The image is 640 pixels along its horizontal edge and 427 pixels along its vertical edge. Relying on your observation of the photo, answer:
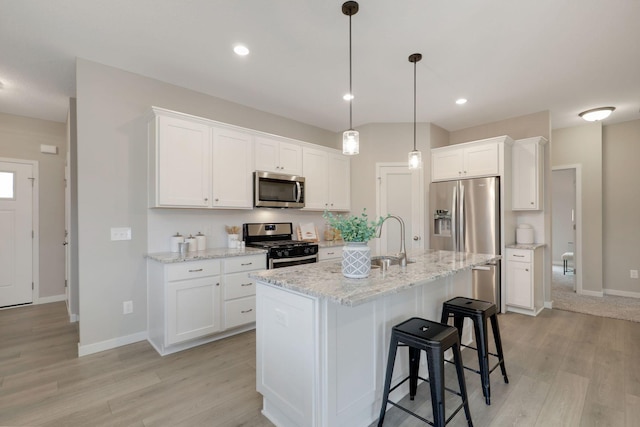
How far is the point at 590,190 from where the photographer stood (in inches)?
192

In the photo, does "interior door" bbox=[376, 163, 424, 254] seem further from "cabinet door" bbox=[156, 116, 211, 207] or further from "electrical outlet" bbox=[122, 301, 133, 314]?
"electrical outlet" bbox=[122, 301, 133, 314]

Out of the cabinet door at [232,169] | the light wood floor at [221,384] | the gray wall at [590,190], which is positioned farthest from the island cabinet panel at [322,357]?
the gray wall at [590,190]

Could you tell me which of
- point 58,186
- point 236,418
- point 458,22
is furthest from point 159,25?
point 58,186

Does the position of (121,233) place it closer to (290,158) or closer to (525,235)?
(290,158)

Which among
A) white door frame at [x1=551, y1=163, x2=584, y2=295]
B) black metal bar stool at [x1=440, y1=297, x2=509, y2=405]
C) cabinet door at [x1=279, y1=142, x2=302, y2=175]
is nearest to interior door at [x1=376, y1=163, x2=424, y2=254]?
cabinet door at [x1=279, y1=142, x2=302, y2=175]

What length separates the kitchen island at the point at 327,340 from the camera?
1613 mm

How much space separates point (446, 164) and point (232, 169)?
10.3 feet

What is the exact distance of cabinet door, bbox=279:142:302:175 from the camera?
13.4 ft

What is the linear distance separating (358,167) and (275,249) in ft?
7.29

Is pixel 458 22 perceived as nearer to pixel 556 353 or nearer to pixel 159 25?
pixel 159 25

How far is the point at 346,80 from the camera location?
11.0ft

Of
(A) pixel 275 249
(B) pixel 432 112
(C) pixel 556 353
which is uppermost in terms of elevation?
(B) pixel 432 112

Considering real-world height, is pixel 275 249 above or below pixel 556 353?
above

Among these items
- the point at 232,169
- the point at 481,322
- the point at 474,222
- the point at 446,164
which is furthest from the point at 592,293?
the point at 232,169
